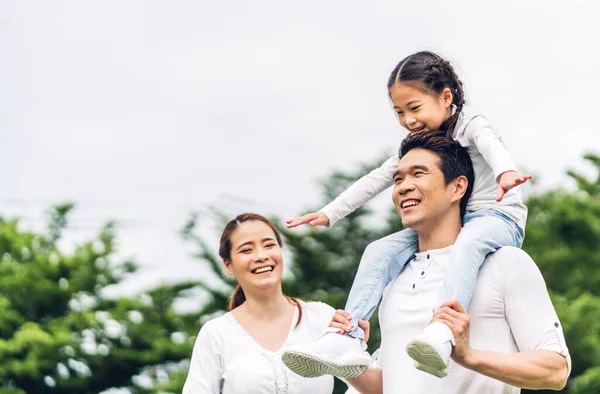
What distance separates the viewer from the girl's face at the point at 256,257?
409 centimetres

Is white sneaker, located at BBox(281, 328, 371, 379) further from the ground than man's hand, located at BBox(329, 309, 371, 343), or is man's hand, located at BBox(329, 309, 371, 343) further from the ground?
man's hand, located at BBox(329, 309, 371, 343)

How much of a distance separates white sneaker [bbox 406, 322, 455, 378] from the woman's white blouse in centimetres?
91

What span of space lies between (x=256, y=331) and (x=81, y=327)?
432 inches

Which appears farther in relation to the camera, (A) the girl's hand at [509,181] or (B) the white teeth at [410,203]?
(B) the white teeth at [410,203]

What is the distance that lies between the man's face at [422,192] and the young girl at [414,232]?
97mm

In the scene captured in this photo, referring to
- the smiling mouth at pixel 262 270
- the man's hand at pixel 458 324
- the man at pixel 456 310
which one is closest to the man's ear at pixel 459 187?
the man at pixel 456 310

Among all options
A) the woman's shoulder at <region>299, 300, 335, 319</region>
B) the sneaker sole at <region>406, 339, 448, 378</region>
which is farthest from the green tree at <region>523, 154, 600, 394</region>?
the sneaker sole at <region>406, 339, 448, 378</region>

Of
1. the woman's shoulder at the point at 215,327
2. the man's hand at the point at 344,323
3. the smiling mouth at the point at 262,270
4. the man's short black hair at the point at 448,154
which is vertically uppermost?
the man's short black hair at the point at 448,154

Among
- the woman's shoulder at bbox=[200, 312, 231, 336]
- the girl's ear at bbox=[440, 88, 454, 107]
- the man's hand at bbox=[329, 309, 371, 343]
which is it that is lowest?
the woman's shoulder at bbox=[200, 312, 231, 336]

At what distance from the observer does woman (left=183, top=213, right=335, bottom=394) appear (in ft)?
13.1

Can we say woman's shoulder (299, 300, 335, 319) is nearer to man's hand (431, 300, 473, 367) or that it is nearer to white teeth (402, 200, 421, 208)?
white teeth (402, 200, 421, 208)

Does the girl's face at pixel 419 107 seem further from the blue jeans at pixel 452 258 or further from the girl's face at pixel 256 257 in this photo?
the girl's face at pixel 256 257

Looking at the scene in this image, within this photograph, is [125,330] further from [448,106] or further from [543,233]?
[448,106]

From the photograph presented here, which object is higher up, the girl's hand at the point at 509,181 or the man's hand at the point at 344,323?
the girl's hand at the point at 509,181
